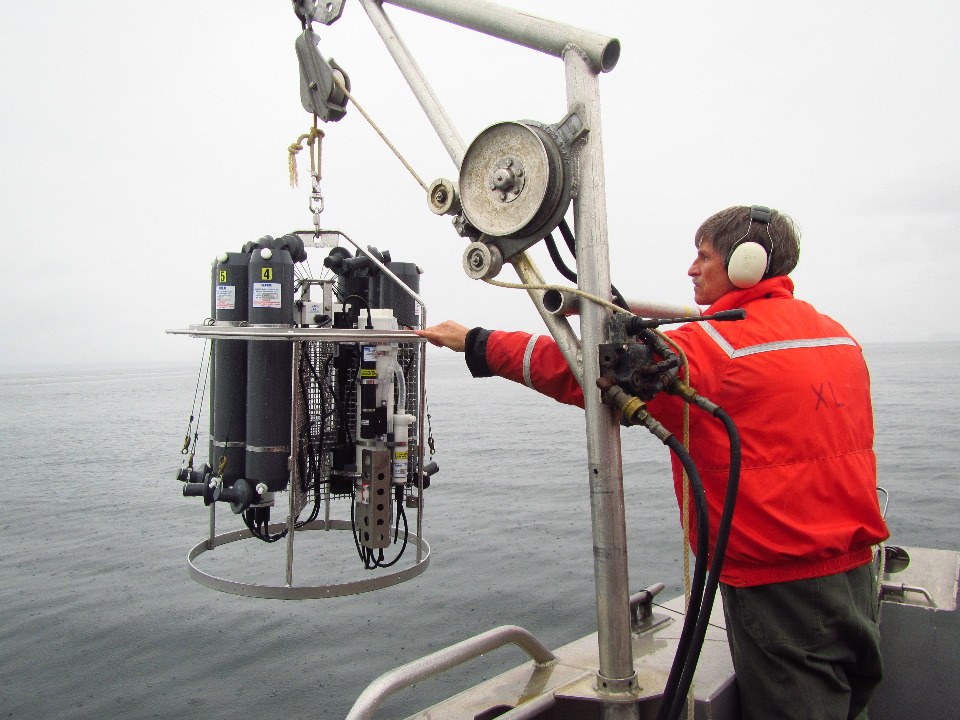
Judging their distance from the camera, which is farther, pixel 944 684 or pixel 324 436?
pixel 324 436

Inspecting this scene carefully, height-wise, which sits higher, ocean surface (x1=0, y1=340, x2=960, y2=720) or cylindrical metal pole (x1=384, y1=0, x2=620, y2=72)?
cylindrical metal pole (x1=384, y1=0, x2=620, y2=72)

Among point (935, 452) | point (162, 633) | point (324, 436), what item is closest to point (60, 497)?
point (162, 633)

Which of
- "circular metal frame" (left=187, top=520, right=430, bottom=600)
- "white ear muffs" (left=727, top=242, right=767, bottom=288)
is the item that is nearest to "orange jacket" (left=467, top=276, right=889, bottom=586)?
"white ear muffs" (left=727, top=242, right=767, bottom=288)

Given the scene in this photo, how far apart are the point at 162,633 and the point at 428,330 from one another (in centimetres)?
429

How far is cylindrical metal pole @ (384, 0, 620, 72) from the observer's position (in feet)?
5.80

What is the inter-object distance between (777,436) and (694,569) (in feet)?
1.65

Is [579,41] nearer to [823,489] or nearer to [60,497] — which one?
[823,489]


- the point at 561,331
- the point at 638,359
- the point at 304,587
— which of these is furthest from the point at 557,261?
the point at 304,587

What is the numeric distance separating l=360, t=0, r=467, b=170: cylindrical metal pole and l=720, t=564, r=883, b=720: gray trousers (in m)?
1.46

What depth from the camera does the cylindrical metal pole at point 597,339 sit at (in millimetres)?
1768

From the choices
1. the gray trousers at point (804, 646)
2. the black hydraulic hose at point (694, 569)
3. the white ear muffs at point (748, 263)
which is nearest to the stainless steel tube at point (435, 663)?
the black hydraulic hose at point (694, 569)

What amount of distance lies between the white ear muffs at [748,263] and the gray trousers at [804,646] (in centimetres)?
83

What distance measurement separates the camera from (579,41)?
1776mm

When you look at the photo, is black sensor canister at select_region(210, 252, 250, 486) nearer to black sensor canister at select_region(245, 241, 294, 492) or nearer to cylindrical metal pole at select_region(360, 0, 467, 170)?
black sensor canister at select_region(245, 241, 294, 492)
